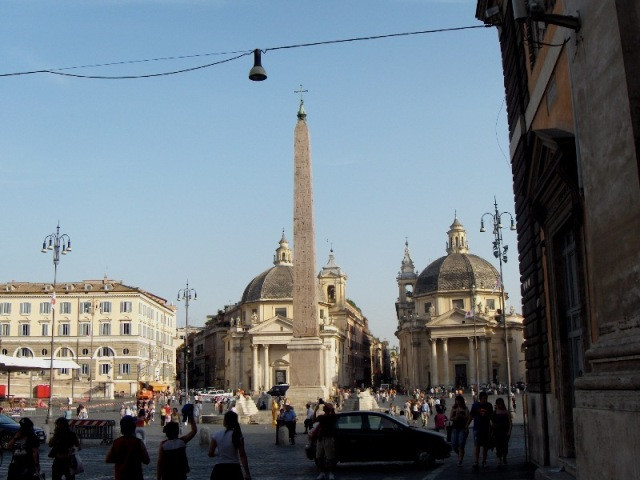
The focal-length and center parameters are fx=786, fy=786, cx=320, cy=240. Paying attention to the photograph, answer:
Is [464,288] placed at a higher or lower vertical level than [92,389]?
higher

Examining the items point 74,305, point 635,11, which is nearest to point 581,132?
point 635,11

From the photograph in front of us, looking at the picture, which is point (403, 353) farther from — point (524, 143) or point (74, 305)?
point (524, 143)

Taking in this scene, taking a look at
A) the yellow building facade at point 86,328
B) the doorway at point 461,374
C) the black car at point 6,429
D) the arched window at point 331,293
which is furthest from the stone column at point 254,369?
the black car at point 6,429

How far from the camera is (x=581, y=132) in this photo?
7.15m

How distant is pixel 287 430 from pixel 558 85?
52.1 feet

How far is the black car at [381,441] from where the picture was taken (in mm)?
15914

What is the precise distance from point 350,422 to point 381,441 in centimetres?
75

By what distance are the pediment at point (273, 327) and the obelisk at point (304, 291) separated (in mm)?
55147


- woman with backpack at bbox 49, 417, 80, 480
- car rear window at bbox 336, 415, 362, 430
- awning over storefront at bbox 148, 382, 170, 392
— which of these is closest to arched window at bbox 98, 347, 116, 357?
awning over storefront at bbox 148, 382, 170, 392

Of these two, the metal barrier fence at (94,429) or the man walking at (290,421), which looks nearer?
the man walking at (290,421)

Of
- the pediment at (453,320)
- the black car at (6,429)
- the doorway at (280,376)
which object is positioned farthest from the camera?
the doorway at (280,376)

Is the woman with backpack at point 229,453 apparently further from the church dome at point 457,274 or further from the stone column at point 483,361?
the church dome at point 457,274

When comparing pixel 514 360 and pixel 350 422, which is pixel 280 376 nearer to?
pixel 514 360

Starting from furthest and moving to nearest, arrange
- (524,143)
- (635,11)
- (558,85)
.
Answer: (524,143)
(558,85)
(635,11)
